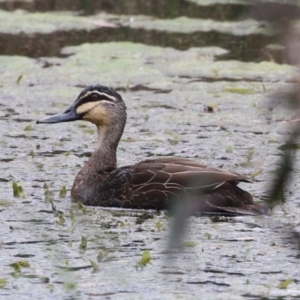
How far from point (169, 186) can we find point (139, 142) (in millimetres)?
2147

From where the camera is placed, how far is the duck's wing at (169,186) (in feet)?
20.1

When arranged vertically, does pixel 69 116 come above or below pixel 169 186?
above

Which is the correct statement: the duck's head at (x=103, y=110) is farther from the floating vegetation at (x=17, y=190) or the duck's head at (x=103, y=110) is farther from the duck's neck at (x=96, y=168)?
the floating vegetation at (x=17, y=190)

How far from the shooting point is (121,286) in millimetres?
4566

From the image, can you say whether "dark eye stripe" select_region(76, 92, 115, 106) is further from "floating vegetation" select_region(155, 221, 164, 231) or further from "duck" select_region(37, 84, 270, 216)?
"floating vegetation" select_region(155, 221, 164, 231)

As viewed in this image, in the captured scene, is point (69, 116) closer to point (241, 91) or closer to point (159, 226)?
point (159, 226)

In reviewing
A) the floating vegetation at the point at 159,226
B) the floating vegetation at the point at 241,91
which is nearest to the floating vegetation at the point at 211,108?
the floating vegetation at the point at 241,91

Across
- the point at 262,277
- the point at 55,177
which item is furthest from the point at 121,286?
the point at 55,177

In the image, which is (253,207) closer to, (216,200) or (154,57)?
(216,200)

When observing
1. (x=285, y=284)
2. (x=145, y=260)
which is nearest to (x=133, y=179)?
(x=145, y=260)

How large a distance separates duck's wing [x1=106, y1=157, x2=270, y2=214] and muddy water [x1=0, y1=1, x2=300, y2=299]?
0.11 meters

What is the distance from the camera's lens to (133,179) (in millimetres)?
6473

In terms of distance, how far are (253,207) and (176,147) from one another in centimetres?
223

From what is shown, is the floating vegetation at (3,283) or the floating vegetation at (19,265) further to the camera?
the floating vegetation at (19,265)
